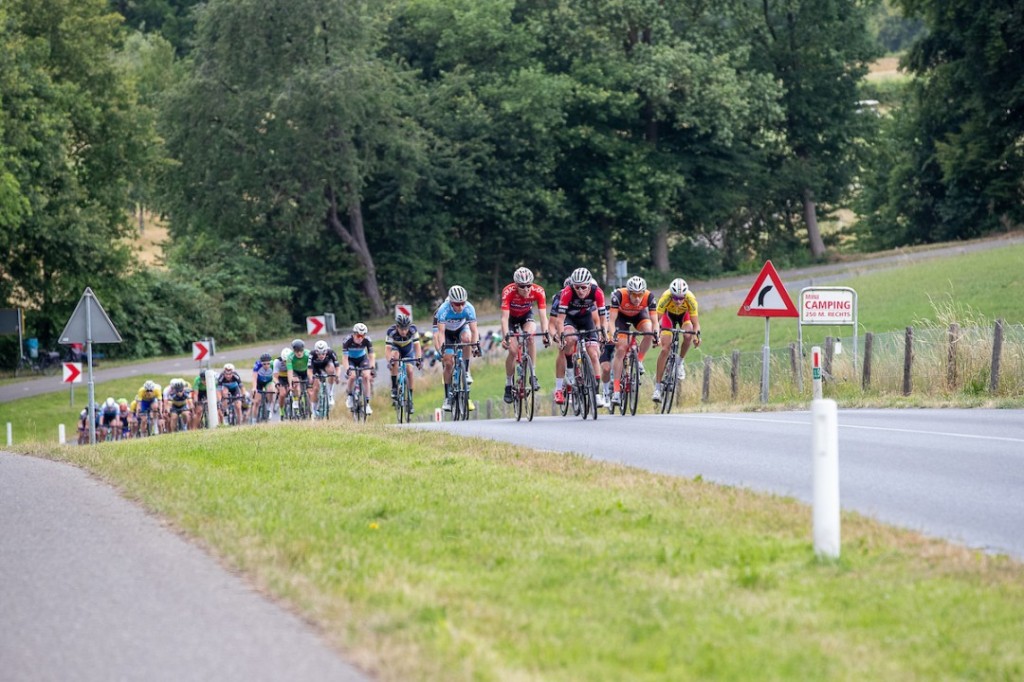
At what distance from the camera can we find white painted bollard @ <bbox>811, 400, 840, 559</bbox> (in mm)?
8305

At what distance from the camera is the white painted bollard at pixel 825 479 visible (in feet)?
27.2

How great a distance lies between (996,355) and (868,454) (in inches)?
420

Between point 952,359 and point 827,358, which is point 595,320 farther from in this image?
point 827,358

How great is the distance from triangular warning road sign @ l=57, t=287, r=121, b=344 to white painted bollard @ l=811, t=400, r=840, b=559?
18687mm

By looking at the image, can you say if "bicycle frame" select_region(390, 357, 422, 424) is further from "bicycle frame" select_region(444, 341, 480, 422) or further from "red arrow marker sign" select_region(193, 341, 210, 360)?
"red arrow marker sign" select_region(193, 341, 210, 360)

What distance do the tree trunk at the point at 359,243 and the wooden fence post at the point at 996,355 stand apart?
4303 cm

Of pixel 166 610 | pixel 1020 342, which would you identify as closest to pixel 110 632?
pixel 166 610

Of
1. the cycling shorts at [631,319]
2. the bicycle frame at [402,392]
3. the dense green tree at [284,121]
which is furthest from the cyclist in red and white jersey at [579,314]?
the dense green tree at [284,121]

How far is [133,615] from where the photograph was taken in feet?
26.2

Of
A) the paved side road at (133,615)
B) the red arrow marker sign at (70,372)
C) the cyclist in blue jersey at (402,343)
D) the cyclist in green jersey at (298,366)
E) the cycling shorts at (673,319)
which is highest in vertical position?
the cycling shorts at (673,319)

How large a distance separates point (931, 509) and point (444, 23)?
193 ft

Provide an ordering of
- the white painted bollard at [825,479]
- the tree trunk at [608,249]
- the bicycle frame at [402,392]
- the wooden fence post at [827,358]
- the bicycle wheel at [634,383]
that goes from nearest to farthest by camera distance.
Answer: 1. the white painted bollard at [825,479]
2. the bicycle wheel at [634,383]
3. the bicycle frame at [402,392]
4. the wooden fence post at [827,358]
5. the tree trunk at [608,249]

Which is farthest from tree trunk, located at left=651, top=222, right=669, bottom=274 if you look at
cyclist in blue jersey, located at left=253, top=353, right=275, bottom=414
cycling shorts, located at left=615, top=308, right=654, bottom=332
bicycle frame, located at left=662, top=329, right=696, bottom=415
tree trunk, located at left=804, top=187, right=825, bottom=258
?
cycling shorts, located at left=615, top=308, right=654, bottom=332

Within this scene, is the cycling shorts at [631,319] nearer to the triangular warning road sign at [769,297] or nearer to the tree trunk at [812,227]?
the triangular warning road sign at [769,297]
